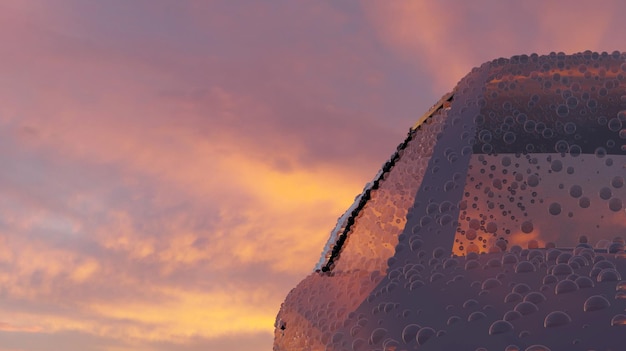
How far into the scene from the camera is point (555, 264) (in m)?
2.25

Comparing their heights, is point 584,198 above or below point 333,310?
above

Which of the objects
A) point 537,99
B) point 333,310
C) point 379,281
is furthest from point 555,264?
point 537,99

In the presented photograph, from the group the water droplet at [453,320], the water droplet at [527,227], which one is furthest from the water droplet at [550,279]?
the water droplet at [527,227]

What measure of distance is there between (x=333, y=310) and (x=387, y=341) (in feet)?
1.95

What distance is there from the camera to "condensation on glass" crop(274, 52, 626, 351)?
2.03 meters

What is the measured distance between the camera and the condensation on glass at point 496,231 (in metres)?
2.03

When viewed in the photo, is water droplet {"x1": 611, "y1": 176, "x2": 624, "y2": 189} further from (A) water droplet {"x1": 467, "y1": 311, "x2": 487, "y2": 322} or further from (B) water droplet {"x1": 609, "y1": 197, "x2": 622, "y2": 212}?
(A) water droplet {"x1": 467, "y1": 311, "x2": 487, "y2": 322}

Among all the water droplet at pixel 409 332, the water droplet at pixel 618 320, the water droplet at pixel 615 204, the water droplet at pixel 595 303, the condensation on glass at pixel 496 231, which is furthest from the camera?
the water droplet at pixel 615 204

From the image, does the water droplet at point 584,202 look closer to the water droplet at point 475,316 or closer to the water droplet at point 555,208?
the water droplet at point 555,208

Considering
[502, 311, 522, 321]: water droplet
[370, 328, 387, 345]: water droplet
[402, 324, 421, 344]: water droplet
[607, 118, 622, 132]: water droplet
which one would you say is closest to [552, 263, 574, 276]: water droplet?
[502, 311, 522, 321]: water droplet

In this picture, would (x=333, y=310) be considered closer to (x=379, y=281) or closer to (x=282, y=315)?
(x=379, y=281)

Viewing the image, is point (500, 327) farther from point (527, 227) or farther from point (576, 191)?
point (576, 191)

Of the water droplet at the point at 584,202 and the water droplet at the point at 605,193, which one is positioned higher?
the water droplet at the point at 605,193

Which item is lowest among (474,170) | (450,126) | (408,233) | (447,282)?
(447,282)
